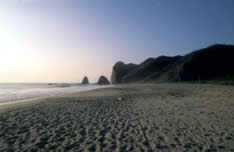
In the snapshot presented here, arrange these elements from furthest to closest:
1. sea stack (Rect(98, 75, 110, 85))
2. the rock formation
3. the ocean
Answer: sea stack (Rect(98, 75, 110, 85)) → the rock formation → the ocean

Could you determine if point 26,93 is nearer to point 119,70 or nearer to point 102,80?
point 119,70

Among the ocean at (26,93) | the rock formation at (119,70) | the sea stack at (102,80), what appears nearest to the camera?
the ocean at (26,93)

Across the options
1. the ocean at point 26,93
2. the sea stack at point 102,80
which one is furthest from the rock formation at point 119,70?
the ocean at point 26,93

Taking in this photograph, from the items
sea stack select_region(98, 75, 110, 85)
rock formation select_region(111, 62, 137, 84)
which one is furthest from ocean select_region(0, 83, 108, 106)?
sea stack select_region(98, 75, 110, 85)

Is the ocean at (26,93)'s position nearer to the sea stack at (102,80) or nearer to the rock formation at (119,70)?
the rock formation at (119,70)

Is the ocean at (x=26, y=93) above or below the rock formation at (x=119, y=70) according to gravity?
below

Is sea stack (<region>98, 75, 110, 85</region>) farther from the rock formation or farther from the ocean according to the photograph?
the ocean

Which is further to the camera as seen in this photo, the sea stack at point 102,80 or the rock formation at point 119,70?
the sea stack at point 102,80

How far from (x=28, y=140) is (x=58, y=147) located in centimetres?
146

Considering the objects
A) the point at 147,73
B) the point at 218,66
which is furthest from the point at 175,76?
the point at 147,73

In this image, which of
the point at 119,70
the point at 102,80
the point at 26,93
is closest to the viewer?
the point at 26,93

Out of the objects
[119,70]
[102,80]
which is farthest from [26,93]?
[102,80]

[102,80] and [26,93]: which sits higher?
[102,80]

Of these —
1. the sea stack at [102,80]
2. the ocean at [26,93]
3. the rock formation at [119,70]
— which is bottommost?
the ocean at [26,93]
